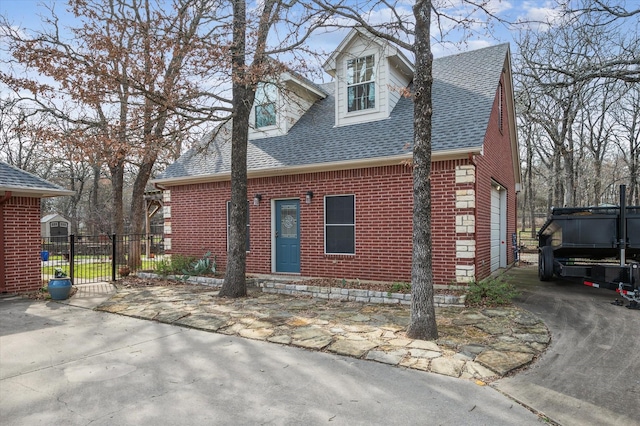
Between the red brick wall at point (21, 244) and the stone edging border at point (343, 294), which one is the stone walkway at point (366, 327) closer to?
the stone edging border at point (343, 294)

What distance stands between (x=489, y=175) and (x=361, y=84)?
4286 millimetres

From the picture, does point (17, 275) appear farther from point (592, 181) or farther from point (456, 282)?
point (592, 181)

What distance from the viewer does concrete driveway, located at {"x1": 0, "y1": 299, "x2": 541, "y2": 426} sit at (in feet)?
11.0

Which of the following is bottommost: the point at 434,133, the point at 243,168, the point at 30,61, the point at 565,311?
the point at 565,311

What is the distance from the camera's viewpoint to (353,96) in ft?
A: 37.1

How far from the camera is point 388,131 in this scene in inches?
397

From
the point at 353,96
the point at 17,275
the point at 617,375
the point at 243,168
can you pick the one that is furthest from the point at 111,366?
the point at 353,96

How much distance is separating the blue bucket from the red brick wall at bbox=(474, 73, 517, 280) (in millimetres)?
9106

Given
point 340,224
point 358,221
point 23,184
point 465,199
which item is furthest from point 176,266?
point 465,199

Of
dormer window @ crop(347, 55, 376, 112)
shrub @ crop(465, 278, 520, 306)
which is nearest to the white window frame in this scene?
dormer window @ crop(347, 55, 376, 112)

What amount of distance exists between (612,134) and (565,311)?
27914 millimetres

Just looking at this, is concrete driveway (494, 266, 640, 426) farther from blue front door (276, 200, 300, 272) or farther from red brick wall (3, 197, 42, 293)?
red brick wall (3, 197, 42, 293)

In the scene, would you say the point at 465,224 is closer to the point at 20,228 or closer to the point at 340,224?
the point at 340,224

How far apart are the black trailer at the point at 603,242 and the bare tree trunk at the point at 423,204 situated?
377 cm
